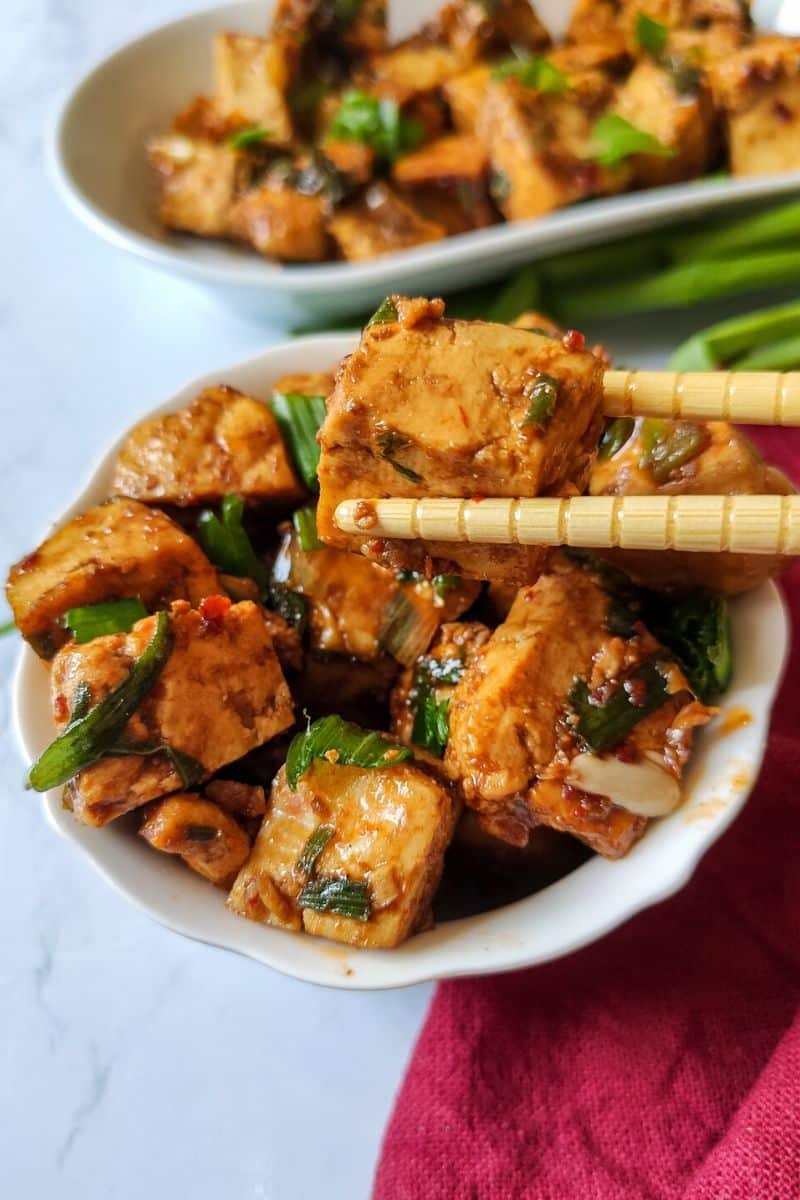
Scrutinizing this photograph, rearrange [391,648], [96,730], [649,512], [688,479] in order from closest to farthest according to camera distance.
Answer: [649,512]
[96,730]
[688,479]
[391,648]

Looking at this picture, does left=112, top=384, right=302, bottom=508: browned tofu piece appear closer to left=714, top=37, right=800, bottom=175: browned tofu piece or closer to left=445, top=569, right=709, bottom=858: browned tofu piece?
left=445, top=569, right=709, bottom=858: browned tofu piece

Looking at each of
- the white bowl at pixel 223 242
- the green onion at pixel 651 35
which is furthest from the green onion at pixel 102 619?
the green onion at pixel 651 35

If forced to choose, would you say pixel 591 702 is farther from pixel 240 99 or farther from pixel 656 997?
pixel 240 99

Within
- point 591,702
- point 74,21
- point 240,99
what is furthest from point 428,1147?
point 74,21

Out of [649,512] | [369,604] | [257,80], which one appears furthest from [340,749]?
[257,80]

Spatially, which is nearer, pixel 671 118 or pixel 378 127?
pixel 671 118

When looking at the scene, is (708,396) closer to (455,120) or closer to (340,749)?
(340,749)
